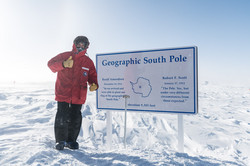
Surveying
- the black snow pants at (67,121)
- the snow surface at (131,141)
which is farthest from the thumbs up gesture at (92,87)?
the snow surface at (131,141)

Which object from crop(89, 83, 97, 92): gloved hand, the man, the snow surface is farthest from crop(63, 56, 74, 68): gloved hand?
the snow surface

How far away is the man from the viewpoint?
8.02 ft

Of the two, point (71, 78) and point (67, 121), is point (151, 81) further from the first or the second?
point (67, 121)

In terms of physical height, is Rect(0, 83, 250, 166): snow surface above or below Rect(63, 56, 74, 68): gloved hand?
below

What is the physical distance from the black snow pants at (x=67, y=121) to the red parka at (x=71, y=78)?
102 millimetres

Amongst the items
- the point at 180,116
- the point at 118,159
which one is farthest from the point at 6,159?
the point at 180,116

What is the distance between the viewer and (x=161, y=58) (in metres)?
2.92

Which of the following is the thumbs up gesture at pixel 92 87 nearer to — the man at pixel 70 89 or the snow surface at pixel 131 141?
the man at pixel 70 89

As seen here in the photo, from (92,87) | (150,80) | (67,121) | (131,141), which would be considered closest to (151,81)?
(150,80)

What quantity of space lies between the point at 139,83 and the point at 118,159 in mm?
1397

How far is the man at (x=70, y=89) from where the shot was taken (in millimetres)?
2443

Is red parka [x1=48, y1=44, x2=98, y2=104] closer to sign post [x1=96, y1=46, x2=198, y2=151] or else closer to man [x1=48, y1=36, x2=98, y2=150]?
man [x1=48, y1=36, x2=98, y2=150]

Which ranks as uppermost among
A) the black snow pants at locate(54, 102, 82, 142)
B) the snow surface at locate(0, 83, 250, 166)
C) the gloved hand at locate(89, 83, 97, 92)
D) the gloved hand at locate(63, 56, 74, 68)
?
the gloved hand at locate(63, 56, 74, 68)

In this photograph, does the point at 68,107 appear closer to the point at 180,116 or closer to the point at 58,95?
the point at 58,95
